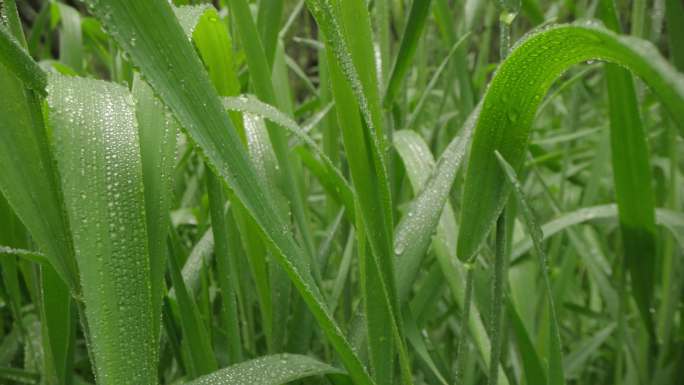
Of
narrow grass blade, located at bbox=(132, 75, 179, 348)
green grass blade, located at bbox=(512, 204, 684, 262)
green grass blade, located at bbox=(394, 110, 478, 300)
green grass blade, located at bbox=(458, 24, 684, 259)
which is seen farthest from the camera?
green grass blade, located at bbox=(512, 204, 684, 262)

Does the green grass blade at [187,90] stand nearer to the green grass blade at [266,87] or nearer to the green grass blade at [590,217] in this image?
the green grass blade at [266,87]

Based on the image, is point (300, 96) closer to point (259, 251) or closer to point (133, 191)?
point (259, 251)

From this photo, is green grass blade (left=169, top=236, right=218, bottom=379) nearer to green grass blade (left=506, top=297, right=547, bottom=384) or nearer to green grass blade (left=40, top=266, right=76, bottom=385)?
green grass blade (left=40, top=266, right=76, bottom=385)

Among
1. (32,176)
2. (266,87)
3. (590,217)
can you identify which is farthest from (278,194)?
(590,217)

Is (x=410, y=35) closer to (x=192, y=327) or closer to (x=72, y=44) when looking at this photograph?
(x=192, y=327)

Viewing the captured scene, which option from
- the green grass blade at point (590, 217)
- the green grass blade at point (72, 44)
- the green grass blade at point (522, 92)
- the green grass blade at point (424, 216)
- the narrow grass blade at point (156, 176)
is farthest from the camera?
the green grass blade at point (72, 44)

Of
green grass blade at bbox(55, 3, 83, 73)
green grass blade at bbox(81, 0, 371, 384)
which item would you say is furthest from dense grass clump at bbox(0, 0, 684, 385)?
green grass blade at bbox(55, 3, 83, 73)

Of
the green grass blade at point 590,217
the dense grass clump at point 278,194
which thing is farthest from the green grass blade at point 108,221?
the green grass blade at point 590,217
